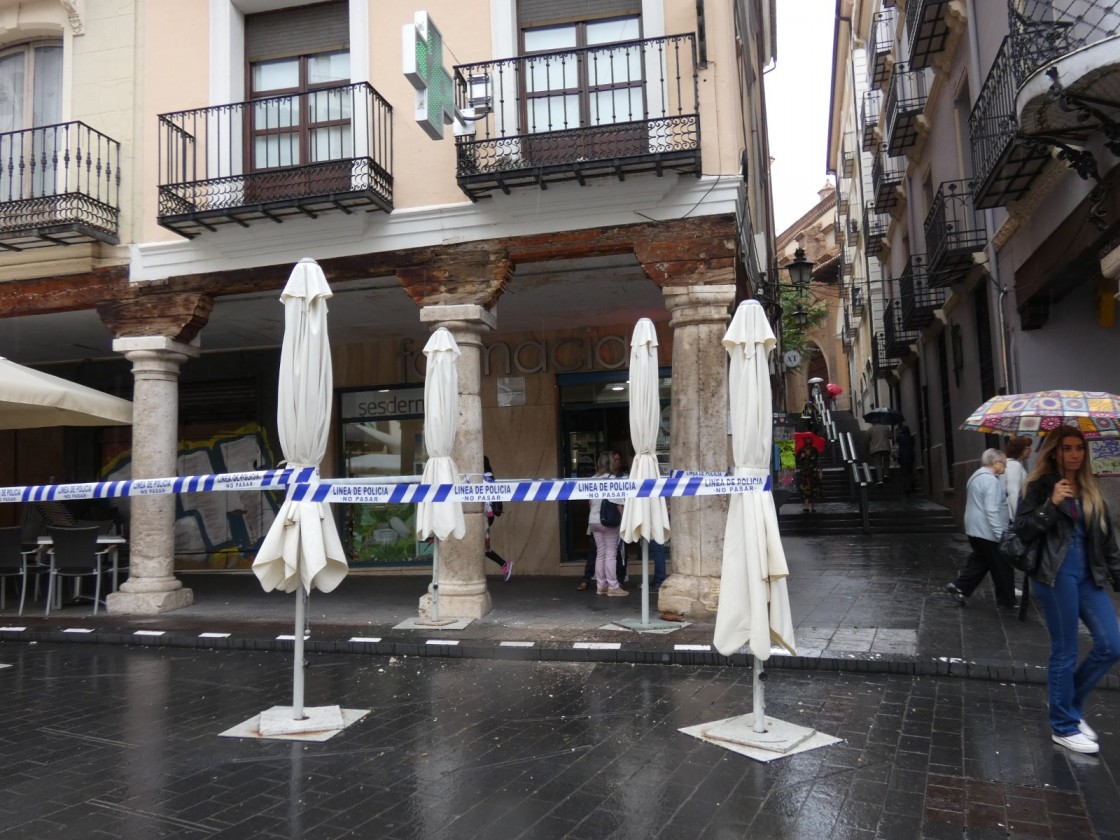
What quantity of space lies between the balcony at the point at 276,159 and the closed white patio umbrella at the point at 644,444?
3.42 meters

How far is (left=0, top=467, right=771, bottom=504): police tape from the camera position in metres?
5.39

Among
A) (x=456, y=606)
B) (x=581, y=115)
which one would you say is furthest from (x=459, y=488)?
(x=581, y=115)

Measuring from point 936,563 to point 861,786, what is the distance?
27.5ft

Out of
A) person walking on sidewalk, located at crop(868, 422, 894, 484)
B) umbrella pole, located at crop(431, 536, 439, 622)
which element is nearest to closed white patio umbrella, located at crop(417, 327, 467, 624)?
umbrella pole, located at crop(431, 536, 439, 622)

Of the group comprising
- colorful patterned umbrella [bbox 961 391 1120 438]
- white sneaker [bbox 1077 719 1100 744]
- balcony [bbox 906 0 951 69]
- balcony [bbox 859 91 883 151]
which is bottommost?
white sneaker [bbox 1077 719 1100 744]

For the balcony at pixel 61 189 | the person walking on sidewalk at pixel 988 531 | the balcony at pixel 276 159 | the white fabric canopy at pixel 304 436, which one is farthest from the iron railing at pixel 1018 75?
Answer: the balcony at pixel 61 189

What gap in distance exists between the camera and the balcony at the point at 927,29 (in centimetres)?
1303

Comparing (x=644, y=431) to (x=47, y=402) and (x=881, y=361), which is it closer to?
(x=47, y=402)

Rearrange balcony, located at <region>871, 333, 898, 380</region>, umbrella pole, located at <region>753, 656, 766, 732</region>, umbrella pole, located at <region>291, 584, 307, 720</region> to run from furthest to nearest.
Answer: balcony, located at <region>871, 333, 898, 380</region>
umbrella pole, located at <region>291, 584, 307, 720</region>
umbrella pole, located at <region>753, 656, 766, 732</region>

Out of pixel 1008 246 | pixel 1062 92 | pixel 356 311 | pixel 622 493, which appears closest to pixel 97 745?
pixel 622 493

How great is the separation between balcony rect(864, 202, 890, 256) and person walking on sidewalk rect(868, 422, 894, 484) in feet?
19.2

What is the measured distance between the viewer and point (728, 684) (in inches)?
247

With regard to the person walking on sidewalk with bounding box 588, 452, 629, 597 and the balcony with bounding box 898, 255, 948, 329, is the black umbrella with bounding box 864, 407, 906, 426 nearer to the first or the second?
the balcony with bounding box 898, 255, 948, 329

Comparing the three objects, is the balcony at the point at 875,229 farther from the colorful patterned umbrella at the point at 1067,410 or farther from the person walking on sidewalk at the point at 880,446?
the colorful patterned umbrella at the point at 1067,410
